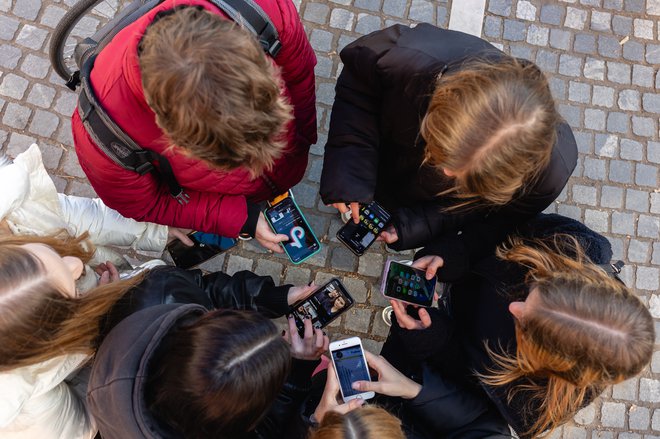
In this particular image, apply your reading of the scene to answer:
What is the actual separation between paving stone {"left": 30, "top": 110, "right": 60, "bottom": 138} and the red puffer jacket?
1.73 metres

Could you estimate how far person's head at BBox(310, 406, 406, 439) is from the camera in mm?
2115

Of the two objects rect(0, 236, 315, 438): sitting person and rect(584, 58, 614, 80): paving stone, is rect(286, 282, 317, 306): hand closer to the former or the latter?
rect(0, 236, 315, 438): sitting person

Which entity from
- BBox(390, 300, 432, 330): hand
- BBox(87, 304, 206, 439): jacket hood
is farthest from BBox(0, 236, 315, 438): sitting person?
BBox(390, 300, 432, 330): hand

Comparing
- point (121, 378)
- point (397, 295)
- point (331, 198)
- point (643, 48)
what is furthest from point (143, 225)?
point (643, 48)

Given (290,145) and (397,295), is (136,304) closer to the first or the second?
(290,145)

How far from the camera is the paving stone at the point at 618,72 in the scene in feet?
14.1

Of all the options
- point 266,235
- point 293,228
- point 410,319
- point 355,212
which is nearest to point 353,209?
point 355,212

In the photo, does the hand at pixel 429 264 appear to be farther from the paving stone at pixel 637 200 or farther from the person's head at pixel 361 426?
the paving stone at pixel 637 200

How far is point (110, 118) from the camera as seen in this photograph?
2143 millimetres

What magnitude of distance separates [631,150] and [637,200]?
430mm

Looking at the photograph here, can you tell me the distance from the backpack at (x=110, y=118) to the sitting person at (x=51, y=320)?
0.52m

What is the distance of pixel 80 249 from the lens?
8.09ft

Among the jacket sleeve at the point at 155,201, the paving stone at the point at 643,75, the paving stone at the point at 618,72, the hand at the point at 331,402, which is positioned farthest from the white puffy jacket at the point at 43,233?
the paving stone at the point at 643,75

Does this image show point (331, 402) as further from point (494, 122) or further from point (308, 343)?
point (494, 122)
